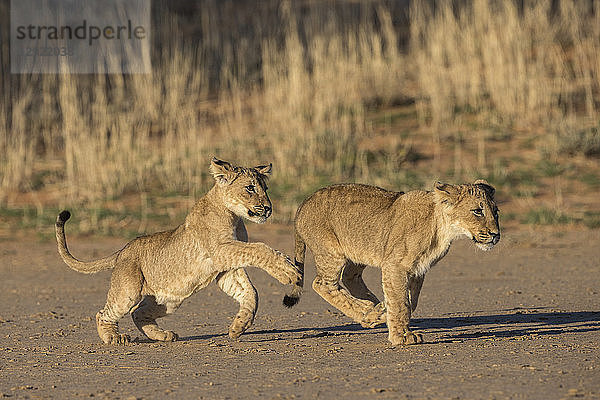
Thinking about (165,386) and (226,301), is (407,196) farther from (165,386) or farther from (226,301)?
(226,301)

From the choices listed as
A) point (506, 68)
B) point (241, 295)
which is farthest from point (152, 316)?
point (506, 68)

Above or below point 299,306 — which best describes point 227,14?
above

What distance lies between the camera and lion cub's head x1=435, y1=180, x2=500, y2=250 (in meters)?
6.91

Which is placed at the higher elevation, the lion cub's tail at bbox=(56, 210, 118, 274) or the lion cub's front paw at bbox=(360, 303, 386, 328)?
the lion cub's tail at bbox=(56, 210, 118, 274)

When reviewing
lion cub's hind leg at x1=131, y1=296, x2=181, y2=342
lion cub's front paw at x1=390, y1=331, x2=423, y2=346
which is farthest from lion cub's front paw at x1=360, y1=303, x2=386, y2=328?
lion cub's hind leg at x1=131, y1=296, x2=181, y2=342

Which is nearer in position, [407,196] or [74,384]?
[74,384]

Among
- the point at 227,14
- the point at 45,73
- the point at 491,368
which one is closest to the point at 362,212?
the point at 491,368

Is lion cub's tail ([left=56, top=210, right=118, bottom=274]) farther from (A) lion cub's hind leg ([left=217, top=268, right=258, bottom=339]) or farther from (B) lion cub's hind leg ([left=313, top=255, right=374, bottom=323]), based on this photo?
(B) lion cub's hind leg ([left=313, top=255, right=374, bottom=323])

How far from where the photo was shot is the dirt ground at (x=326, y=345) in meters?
5.99

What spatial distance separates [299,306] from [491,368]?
10.9ft

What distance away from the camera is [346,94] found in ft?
60.8

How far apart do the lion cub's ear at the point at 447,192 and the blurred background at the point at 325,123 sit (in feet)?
21.6

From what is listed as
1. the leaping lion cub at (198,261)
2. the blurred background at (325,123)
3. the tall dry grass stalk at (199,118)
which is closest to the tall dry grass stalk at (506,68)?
the blurred background at (325,123)

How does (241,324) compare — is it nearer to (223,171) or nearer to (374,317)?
(374,317)
